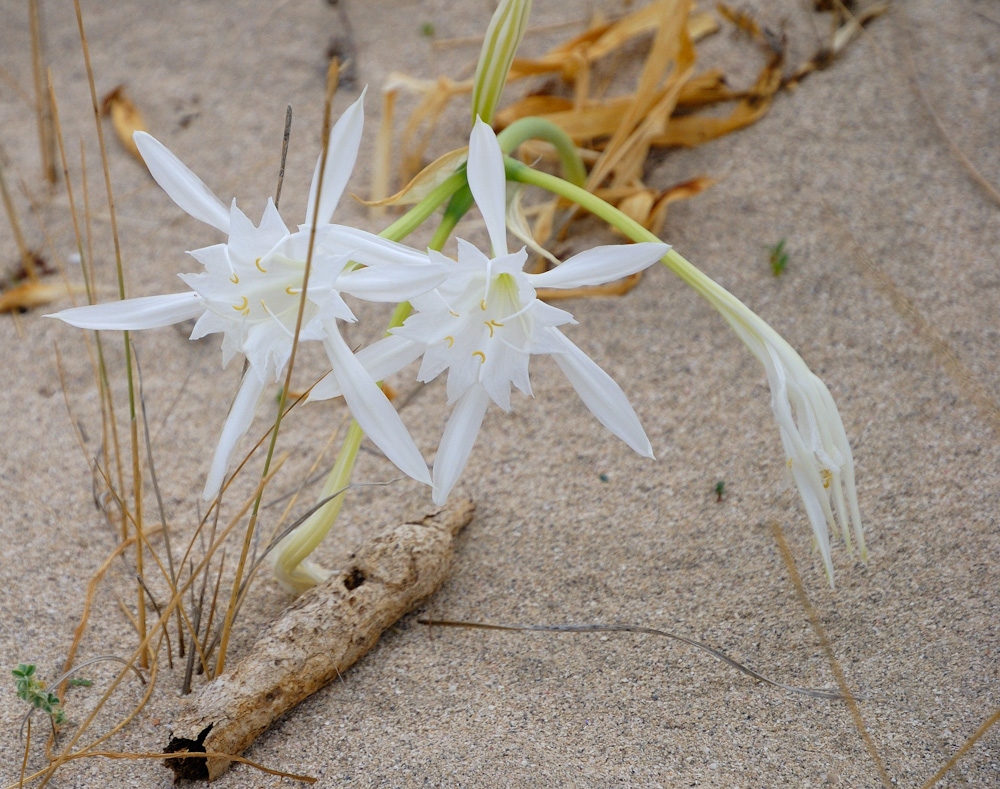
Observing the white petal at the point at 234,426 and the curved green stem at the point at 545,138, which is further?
the curved green stem at the point at 545,138

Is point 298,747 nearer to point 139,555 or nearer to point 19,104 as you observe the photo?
point 139,555

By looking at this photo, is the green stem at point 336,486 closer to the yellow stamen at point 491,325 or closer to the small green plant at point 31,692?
the yellow stamen at point 491,325

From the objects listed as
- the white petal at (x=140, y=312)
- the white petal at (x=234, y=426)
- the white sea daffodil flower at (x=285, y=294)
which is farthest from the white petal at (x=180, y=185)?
the white petal at (x=234, y=426)

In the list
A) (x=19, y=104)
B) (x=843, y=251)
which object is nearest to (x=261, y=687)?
(x=843, y=251)

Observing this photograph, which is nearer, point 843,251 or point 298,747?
point 298,747

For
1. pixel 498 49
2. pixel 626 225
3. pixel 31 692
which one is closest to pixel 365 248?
A: pixel 626 225

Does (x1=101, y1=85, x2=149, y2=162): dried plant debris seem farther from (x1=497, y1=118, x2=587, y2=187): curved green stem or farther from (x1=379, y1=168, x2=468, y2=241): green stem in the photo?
(x1=379, y1=168, x2=468, y2=241): green stem

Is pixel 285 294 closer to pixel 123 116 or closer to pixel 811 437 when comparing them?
pixel 811 437
